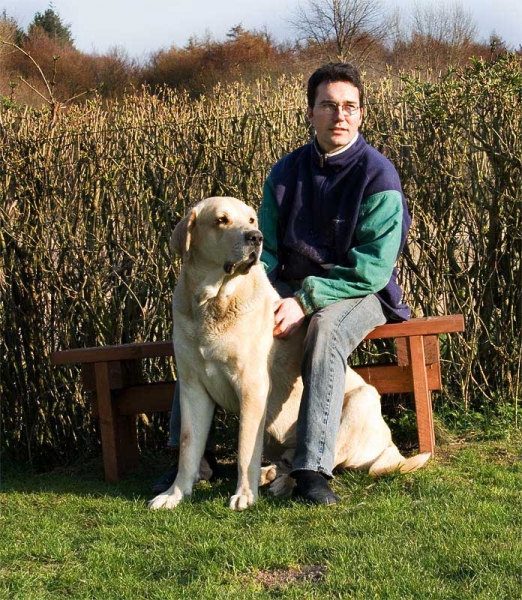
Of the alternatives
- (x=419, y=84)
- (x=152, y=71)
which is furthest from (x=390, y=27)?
(x=419, y=84)

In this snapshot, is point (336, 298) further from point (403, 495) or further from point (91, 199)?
point (91, 199)

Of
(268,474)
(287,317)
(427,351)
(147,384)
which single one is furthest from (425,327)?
(147,384)

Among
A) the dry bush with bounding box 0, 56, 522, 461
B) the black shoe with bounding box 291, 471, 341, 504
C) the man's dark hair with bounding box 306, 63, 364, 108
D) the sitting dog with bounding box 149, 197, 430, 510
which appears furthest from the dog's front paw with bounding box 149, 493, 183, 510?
the man's dark hair with bounding box 306, 63, 364, 108

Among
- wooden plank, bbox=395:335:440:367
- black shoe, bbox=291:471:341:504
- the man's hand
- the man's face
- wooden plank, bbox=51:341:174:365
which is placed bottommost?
black shoe, bbox=291:471:341:504

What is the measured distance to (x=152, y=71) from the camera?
98.7 ft

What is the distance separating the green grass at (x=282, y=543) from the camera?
286cm

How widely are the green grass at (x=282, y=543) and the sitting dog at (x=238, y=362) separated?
0.15 meters

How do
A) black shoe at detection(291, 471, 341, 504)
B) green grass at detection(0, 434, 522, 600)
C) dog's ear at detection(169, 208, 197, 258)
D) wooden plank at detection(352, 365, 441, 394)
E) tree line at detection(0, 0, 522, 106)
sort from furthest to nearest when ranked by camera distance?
1. tree line at detection(0, 0, 522, 106)
2. wooden plank at detection(352, 365, 441, 394)
3. dog's ear at detection(169, 208, 197, 258)
4. black shoe at detection(291, 471, 341, 504)
5. green grass at detection(0, 434, 522, 600)

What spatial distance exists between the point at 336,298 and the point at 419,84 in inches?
72.6

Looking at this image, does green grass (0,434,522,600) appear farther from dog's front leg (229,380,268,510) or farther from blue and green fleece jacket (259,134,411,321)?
blue and green fleece jacket (259,134,411,321)

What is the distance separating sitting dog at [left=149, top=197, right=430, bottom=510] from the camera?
4.00 metres

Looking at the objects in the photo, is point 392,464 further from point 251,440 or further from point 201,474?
point 201,474

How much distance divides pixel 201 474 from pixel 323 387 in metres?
0.99

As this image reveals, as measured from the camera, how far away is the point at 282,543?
10.7 feet
